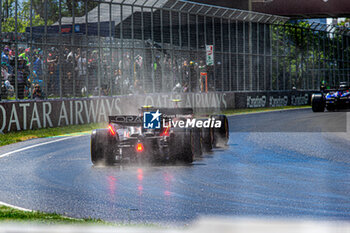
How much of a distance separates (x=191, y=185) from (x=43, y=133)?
33.4 feet

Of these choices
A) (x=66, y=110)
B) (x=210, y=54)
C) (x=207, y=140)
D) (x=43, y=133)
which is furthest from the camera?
(x=210, y=54)

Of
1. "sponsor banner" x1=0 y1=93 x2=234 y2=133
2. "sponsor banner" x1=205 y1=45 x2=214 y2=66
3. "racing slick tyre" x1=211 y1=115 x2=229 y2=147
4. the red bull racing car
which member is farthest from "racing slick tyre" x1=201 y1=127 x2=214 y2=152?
"sponsor banner" x1=205 y1=45 x2=214 y2=66

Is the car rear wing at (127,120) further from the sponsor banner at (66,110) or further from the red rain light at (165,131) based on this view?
the sponsor banner at (66,110)

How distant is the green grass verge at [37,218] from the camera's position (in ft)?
18.6

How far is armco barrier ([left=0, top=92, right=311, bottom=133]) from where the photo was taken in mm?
17406

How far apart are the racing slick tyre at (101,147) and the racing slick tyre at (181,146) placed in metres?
1.04

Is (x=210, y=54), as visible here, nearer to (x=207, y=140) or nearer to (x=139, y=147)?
(x=207, y=140)

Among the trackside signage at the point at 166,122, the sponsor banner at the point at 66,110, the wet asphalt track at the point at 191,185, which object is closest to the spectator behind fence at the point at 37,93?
the sponsor banner at the point at 66,110

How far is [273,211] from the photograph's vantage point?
6195 millimetres

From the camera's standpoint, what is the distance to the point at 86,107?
21.0 meters

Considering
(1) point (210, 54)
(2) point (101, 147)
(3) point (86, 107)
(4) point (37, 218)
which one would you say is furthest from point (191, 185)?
(1) point (210, 54)

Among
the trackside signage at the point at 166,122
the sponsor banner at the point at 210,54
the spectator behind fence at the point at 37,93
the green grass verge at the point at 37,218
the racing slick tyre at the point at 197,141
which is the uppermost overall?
the sponsor banner at the point at 210,54

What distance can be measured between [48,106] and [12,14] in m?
3.02

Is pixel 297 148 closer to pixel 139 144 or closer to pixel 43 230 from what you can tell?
pixel 139 144
